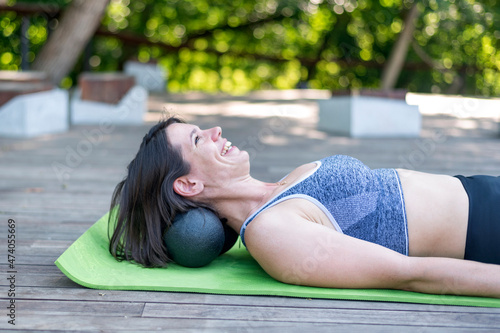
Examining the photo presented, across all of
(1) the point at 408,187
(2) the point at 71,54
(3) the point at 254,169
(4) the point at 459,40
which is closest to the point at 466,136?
(3) the point at 254,169

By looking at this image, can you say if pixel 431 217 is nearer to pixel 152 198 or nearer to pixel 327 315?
pixel 327 315

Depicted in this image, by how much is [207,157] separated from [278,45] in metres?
10.6

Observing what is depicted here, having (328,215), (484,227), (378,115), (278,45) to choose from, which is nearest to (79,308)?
(328,215)

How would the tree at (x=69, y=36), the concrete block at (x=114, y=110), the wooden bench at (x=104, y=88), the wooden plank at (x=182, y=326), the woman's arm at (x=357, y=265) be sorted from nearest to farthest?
the wooden plank at (x=182, y=326) < the woman's arm at (x=357, y=265) < the wooden bench at (x=104, y=88) < the concrete block at (x=114, y=110) < the tree at (x=69, y=36)

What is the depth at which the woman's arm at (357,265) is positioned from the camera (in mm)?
1579

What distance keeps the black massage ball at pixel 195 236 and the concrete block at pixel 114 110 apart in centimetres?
398

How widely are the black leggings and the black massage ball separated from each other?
28.2 inches

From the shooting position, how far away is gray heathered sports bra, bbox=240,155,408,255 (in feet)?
5.78

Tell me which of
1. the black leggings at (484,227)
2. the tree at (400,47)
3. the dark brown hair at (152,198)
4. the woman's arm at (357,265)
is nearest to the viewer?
the woman's arm at (357,265)

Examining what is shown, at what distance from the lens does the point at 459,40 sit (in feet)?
31.7

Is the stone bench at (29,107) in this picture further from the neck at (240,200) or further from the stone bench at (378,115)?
the neck at (240,200)

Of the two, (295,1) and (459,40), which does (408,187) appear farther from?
(459,40)

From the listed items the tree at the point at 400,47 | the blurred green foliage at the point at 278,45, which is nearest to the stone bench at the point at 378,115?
the tree at the point at 400,47
